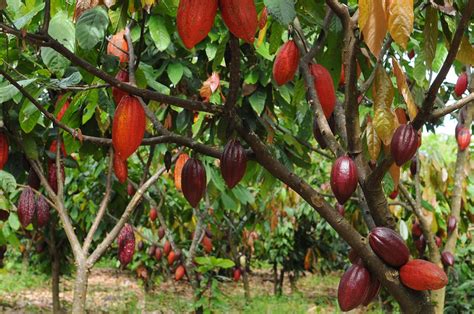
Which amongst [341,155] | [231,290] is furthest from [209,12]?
[231,290]

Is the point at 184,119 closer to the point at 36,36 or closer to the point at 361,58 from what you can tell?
the point at 361,58

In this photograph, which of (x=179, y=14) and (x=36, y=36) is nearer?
(x=179, y=14)

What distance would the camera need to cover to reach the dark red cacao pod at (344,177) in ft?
2.98

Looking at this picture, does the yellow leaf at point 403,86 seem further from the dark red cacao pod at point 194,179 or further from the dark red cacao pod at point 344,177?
the dark red cacao pod at point 194,179

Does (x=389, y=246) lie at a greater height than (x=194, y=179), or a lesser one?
lesser

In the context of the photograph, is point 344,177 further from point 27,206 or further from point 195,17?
point 27,206

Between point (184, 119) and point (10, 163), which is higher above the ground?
point (184, 119)

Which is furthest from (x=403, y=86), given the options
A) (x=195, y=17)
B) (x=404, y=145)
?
(x=195, y=17)

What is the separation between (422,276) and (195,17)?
51 cm

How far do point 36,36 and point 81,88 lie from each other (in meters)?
0.35

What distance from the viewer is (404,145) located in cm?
87

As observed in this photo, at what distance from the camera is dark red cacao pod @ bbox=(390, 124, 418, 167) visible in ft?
2.84

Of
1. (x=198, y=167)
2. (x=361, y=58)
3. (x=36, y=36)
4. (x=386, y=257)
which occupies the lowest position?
(x=386, y=257)

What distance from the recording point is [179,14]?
2.32 ft
